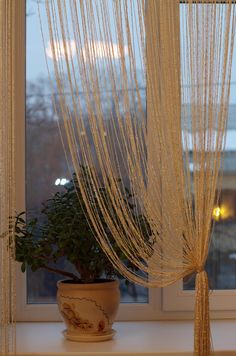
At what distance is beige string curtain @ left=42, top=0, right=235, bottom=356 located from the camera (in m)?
2.28

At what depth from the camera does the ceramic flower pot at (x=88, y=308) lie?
2332 millimetres

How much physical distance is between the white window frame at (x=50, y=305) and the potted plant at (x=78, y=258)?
299 mm

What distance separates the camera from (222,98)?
2.29 metres

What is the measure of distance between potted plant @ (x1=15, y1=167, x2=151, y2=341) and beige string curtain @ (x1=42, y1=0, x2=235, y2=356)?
46 millimetres

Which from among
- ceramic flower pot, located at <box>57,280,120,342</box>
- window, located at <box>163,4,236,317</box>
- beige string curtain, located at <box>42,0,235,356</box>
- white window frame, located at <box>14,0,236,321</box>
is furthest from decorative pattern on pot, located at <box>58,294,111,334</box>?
window, located at <box>163,4,236,317</box>

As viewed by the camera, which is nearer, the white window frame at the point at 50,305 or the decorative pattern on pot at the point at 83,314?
the decorative pattern on pot at the point at 83,314

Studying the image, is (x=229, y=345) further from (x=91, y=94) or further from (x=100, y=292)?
(x=91, y=94)

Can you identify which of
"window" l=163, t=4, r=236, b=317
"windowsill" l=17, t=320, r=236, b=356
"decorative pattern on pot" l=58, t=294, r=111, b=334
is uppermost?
"window" l=163, t=4, r=236, b=317

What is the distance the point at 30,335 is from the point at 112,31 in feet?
3.44

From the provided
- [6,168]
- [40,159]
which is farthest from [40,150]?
[6,168]

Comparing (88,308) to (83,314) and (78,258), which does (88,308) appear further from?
(78,258)

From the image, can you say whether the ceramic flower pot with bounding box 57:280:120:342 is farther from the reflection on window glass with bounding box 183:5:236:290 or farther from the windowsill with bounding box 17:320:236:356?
the reflection on window glass with bounding box 183:5:236:290

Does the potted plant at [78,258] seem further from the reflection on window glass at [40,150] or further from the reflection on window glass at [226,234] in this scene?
the reflection on window glass at [226,234]

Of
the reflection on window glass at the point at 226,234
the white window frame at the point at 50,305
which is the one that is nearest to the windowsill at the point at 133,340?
the white window frame at the point at 50,305
